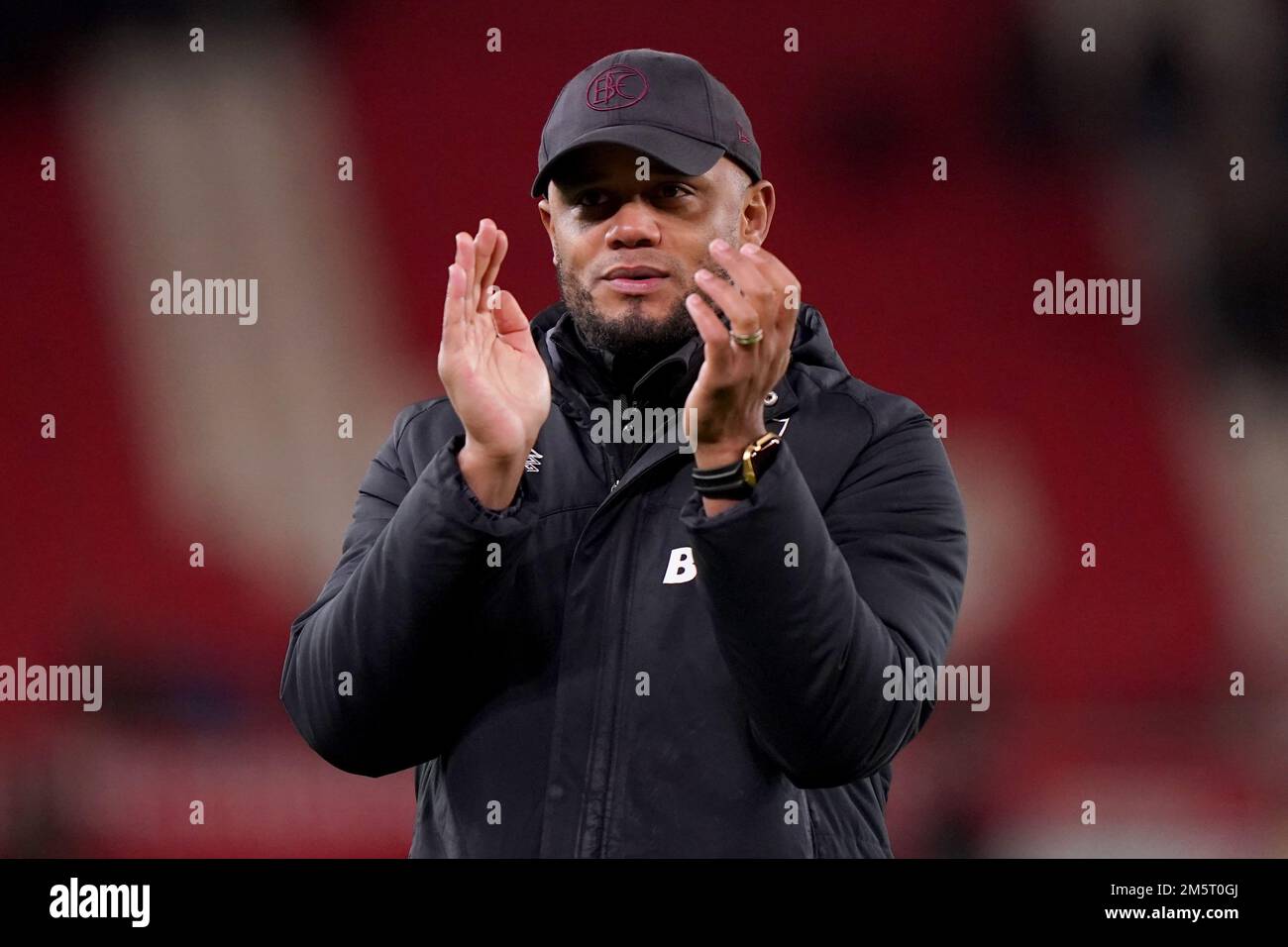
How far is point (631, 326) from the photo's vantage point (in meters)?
1.25

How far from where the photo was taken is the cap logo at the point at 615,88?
4.14ft

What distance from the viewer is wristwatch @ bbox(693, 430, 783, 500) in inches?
40.7

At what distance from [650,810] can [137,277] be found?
6.19 feet

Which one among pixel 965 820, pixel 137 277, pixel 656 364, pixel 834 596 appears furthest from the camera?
pixel 137 277

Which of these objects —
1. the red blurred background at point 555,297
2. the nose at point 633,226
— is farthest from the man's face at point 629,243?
the red blurred background at point 555,297

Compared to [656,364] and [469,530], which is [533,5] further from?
[469,530]

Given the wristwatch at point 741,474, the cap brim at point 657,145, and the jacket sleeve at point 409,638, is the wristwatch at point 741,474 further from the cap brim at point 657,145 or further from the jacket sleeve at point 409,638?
the cap brim at point 657,145

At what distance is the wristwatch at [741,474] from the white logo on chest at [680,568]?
115 mm

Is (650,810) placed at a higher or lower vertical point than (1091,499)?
lower

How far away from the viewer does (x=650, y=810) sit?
109 cm

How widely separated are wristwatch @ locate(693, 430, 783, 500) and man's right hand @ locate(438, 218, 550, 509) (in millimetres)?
152

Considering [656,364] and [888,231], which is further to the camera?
[888,231]

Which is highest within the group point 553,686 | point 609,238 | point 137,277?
point 137,277

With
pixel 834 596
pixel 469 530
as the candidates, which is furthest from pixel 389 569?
Result: pixel 834 596
